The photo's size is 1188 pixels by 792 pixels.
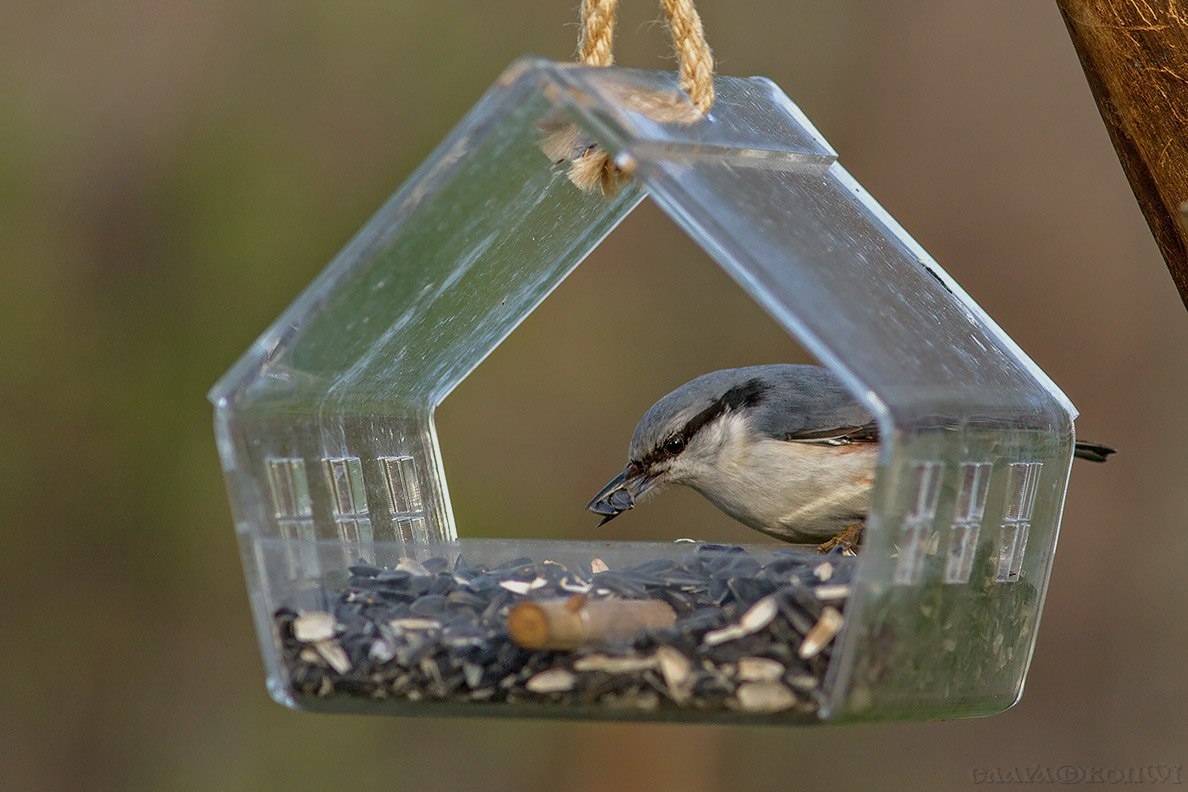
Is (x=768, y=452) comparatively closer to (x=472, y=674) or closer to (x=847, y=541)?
(x=847, y=541)

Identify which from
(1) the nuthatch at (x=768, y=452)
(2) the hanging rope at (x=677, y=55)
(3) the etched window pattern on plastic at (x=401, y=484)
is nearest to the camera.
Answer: (2) the hanging rope at (x=677, y=55)

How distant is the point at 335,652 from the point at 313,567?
16 cm

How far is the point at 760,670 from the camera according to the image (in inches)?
92.4

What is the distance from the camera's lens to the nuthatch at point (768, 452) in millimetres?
3301

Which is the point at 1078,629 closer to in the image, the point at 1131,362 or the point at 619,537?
the point at 1131,362

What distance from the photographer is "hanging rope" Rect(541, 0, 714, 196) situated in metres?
2.66

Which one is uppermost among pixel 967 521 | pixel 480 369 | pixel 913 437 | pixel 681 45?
pixel 480 369

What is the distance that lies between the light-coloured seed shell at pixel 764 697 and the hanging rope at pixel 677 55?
1.00 m

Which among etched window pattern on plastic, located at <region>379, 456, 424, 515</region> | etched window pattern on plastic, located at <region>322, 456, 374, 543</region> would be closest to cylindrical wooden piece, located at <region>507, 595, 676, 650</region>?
etched window pattern on plastic, located at <region>322, 456, 374, 543</region>

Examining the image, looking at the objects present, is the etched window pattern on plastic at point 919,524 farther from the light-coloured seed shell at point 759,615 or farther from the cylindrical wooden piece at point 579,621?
the cylindrical wooden piece at point 579,621

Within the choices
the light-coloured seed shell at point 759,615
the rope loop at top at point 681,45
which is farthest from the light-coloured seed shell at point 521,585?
the rope loop at top at point 681,45

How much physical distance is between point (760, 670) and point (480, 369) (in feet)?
17.6

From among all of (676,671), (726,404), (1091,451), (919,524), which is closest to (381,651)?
(676,671)

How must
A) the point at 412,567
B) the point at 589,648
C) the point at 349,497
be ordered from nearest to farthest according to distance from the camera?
the point at 589,648
the point at 412,567
the point at 349,497
